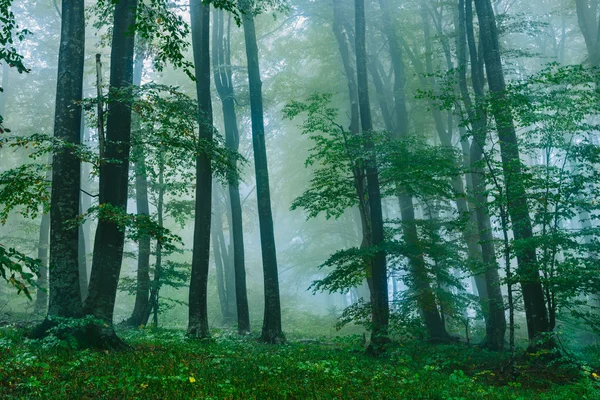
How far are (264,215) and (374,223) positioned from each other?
3657 millimetres

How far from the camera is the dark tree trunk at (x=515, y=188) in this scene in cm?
957

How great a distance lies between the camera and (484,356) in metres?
11.5

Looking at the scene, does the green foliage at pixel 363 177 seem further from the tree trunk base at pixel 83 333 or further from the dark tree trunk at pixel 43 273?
the dark tree trunk at pixel 43 273

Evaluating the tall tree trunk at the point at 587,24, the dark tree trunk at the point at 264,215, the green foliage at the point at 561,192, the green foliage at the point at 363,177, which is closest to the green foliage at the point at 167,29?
the green foliage at the point at 363,177

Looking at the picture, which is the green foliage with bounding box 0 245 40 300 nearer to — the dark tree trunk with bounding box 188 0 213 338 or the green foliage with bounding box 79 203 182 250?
the green foliage with bounding box 79 203 182 250

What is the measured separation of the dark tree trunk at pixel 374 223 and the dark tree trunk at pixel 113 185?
6394 mm

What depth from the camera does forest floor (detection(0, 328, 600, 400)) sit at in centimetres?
550

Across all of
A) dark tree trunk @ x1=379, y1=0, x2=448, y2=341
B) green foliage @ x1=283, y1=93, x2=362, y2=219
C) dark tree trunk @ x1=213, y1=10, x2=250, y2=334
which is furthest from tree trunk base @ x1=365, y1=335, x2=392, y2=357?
dark tree trunk @ x1=213, y1=10, x2=250, y2=334

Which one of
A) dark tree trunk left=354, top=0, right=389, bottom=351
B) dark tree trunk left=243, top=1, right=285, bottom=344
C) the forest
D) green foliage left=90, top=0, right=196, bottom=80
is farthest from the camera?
dark tree trunk left=243, top=1, right=285, bottom=344

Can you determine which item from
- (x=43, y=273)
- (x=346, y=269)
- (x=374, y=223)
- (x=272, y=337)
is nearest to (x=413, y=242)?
(x=374, y=223)

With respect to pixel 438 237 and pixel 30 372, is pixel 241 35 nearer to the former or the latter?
pixel 438 237

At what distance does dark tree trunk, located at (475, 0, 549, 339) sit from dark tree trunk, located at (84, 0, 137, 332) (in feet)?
26.5

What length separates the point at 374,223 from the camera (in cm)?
1321

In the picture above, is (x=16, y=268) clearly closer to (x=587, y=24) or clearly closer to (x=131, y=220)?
(x=131, y=220)
